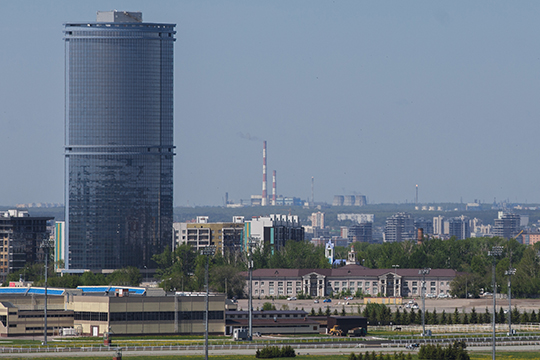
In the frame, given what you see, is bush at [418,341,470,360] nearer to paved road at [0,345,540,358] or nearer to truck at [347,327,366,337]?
paved road at [0,345,540,358]

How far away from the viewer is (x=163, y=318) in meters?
168

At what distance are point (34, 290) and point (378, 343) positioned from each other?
7150 cm

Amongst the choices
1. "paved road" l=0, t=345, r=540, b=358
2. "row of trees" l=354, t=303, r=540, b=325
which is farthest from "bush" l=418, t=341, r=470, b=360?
"row of trees" l=354, t=303, r=540, b=325

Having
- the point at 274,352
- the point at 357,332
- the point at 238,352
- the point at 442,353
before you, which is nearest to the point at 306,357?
the point at 274,352

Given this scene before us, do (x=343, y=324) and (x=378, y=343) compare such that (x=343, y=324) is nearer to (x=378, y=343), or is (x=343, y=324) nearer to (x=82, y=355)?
(x=378, y=343)

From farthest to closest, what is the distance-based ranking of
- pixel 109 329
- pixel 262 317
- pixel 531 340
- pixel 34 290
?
1. pixel 34 290
2. pixel 262 317
3. pixel 109 329
4. pixel 531 340

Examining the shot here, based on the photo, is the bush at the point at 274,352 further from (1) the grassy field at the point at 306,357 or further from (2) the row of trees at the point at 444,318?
(2) the row of trees at the point at 444,318

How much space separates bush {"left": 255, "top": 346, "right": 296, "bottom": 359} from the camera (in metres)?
130

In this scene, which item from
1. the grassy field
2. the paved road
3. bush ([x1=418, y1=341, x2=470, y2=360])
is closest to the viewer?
bush ([x1=418, y1=341, x2=470, y2=360])

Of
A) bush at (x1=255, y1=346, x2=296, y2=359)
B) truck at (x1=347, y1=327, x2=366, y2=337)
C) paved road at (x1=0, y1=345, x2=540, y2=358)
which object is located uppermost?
bush at (x1=255, y1=346, x2=296, y2=359)

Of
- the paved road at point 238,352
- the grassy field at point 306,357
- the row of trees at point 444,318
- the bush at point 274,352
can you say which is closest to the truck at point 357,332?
the row of trees at point 444,318

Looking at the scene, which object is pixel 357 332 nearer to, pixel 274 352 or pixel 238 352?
pixel 238 352

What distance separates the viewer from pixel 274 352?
428ft

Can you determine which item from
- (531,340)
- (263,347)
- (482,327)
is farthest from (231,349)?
(482,327)
